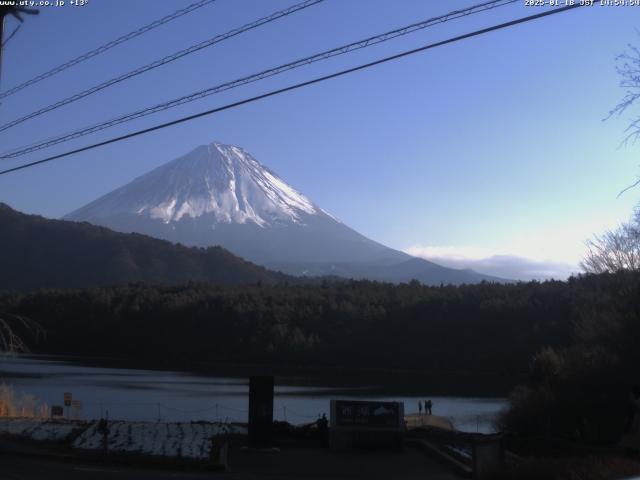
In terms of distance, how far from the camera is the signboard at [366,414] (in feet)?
65.7

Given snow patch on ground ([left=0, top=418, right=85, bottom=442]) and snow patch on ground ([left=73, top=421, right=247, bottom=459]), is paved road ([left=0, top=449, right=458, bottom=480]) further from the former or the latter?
snow patch on ground ([left=0, top=418, right=85, bottom=442])

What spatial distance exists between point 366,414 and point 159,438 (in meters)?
4.92

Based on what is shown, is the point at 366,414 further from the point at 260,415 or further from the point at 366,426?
the point at 260,415

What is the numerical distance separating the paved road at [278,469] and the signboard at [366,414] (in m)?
0.78

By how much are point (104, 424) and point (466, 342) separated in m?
68.0

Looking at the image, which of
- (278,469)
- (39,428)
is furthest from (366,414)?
(39,428)

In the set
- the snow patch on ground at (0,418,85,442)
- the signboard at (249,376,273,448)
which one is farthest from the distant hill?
the signboard at (249,376,273,448)

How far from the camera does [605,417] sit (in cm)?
2992

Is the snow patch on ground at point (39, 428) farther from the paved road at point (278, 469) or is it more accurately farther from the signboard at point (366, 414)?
the signboard at point (366, 414)

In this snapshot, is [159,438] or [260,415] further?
[159,438]

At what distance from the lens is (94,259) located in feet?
517

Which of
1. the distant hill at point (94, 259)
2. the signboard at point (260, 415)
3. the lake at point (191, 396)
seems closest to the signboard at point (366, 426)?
the signboard at point (260, 415)

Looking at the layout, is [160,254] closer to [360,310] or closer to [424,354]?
[360,310]

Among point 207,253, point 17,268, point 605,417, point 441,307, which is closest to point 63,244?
point 17,268
